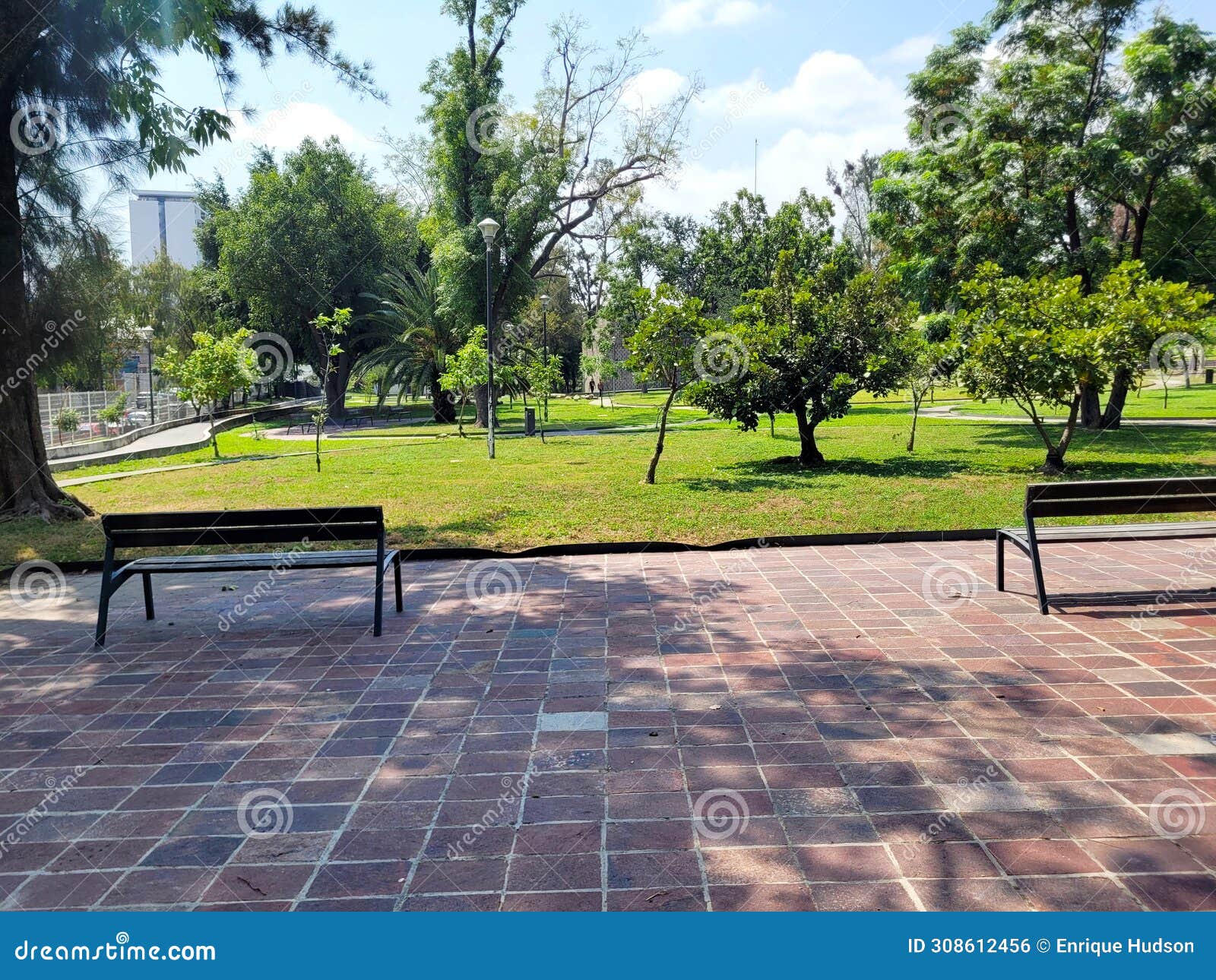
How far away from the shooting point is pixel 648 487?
43.0 feet

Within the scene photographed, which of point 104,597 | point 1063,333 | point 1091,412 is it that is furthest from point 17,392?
point 1091,412

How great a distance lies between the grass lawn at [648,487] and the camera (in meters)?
9.74

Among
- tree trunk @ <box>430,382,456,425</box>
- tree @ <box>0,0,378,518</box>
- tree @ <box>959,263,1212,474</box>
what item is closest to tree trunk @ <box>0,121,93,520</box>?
tree @ <box>0,0,378,518</box>

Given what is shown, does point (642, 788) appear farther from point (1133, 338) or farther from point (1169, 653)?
point (1133, 338)

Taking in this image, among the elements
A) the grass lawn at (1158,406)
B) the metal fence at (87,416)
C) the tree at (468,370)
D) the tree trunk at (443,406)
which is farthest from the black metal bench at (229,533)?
the tree trunk at (443,406)

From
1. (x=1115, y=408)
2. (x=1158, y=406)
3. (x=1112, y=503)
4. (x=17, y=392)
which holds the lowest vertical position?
(x=1112, y=503)

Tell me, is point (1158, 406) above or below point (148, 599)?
above

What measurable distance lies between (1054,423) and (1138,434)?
4522 mm

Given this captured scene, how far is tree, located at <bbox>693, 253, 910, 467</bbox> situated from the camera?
15.0 meters

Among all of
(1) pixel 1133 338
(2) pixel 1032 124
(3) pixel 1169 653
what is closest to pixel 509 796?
(3) pixel 1169 653

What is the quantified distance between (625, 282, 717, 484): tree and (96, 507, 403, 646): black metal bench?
746 centimetres

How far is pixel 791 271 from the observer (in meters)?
16.0

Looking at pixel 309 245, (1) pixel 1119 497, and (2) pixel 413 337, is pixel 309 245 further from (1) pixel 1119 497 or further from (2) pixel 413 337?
(1) pixel 1119 497

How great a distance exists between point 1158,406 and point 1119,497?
2823cm
